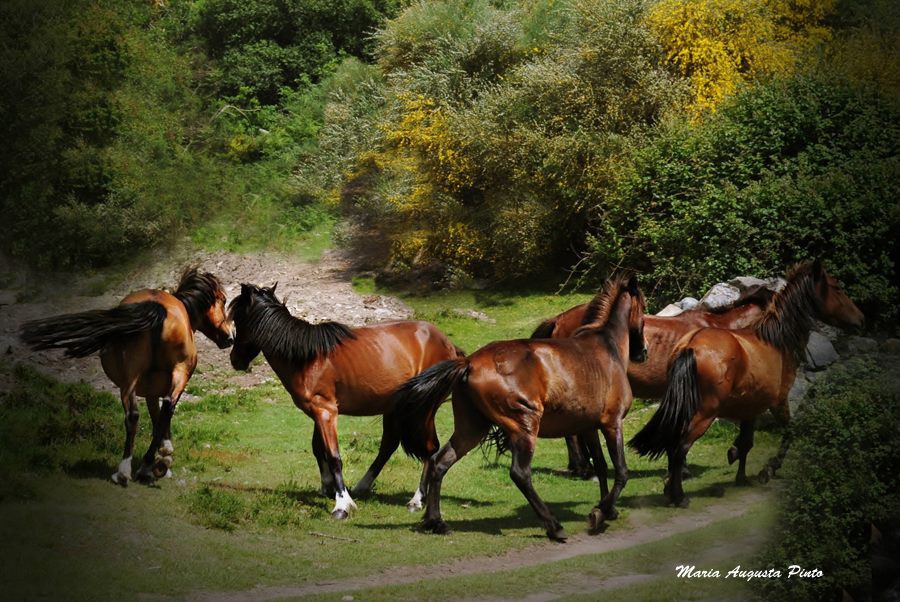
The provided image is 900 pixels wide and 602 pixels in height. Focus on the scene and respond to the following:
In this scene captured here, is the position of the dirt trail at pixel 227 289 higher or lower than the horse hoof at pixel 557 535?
lower

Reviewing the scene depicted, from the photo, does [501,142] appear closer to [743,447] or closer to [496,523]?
[743,447]

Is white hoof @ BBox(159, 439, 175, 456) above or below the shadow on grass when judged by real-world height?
below

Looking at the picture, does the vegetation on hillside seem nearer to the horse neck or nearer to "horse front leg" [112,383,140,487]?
the horse neck

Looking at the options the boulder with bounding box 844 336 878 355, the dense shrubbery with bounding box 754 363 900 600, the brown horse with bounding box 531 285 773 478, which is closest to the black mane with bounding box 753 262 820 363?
the brown horse with bounding box 531 285 773 478

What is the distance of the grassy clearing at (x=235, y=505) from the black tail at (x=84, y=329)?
125 cm

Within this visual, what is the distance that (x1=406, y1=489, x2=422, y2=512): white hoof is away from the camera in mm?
11250

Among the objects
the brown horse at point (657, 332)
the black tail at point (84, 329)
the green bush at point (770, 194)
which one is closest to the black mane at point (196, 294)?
the black tail at point (84, 329)

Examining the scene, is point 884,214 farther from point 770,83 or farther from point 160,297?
point 160,297

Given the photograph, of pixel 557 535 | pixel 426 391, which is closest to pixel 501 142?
pixel 426 391

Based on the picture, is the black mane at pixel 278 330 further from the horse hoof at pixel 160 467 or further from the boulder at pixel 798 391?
the boulder at pixel 798 391

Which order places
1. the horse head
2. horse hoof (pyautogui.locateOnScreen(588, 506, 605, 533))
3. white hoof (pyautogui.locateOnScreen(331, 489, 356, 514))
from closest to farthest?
horse hoof (pyautogui.locateOnScreen(588, 506, 605, 533)), white hoof (pyautogui.locateOnScreen(331, 489, 356, 514)), the horse head

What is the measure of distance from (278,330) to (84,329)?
6.75ft

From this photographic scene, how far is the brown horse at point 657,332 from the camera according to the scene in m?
12.6

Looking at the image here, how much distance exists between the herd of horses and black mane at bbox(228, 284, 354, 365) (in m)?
0.01
